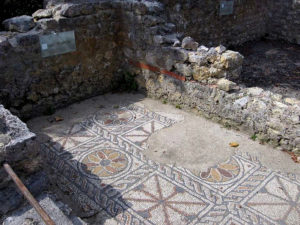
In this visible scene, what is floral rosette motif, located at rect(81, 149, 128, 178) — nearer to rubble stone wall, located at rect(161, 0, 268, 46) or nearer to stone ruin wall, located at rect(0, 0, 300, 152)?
stone ruin wall, located at rect(0, 0, 300, 152)

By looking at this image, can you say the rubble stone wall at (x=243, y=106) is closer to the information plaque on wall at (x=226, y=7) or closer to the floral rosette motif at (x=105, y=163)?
the floral rosette motif at (x=105, y=163)

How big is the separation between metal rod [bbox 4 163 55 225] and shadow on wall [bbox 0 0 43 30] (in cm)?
470

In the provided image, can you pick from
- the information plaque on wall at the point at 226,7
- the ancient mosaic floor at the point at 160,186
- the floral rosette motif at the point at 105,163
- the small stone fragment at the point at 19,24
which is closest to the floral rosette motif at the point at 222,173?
the ancient mosaic floor at the point at 160,186

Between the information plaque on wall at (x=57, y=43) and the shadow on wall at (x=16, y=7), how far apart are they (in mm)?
2128

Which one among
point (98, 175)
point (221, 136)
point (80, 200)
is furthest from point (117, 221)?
point (221, 136)

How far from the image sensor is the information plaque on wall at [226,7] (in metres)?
7.48

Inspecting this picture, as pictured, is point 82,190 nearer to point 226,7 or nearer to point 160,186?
point 160,186

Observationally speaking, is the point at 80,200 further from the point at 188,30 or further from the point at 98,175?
the point at 188,30

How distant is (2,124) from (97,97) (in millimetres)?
2671

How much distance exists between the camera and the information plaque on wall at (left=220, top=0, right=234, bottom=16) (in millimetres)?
7480

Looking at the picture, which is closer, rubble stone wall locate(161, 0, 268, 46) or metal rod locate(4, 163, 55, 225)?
metal rod locate(4, 163, 55, 225)

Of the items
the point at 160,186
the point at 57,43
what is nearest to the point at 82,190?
the point at 160,186

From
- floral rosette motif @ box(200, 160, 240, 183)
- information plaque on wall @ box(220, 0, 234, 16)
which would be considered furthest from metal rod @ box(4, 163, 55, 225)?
information plaque on wall @ box(220, 0, 234, 16)

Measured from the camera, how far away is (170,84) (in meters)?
4.84
